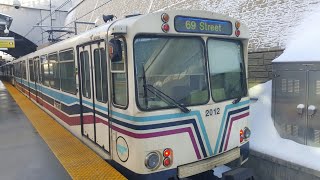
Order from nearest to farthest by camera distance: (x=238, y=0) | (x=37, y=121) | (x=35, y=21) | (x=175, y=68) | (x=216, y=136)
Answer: (x=175, y=68), (x=216, y=136), (x=37, y=121), (x=238, y=0), (x=35, y=21)

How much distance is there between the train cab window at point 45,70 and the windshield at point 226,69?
18.6 ft

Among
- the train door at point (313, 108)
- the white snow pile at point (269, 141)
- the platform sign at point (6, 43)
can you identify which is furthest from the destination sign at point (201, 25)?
the platform sign at point (6, 43)

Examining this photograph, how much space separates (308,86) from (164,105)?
307 centimetres

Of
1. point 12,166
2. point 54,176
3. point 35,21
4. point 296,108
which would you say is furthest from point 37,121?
point 35,21

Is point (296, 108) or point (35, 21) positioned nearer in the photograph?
→ point (296, 108)

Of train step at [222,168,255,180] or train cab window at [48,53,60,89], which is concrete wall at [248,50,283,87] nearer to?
train step at [222,168,255,180]

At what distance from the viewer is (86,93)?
5270 mm

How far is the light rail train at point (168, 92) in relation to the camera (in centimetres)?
372

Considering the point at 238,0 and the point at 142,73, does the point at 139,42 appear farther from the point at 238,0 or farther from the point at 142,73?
the point at 238,0

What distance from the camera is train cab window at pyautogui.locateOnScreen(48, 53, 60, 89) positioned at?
7.32 meters

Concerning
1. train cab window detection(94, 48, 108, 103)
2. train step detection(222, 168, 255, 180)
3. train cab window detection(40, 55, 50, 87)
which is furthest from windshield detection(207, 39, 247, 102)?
train cab window detection(40, 55, 50, 87)

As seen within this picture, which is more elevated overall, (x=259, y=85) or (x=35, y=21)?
(x=35, y=21)

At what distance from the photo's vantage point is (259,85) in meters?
7.39

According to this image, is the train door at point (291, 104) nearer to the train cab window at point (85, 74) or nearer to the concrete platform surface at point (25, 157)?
the train cab window at point (85, 74)
